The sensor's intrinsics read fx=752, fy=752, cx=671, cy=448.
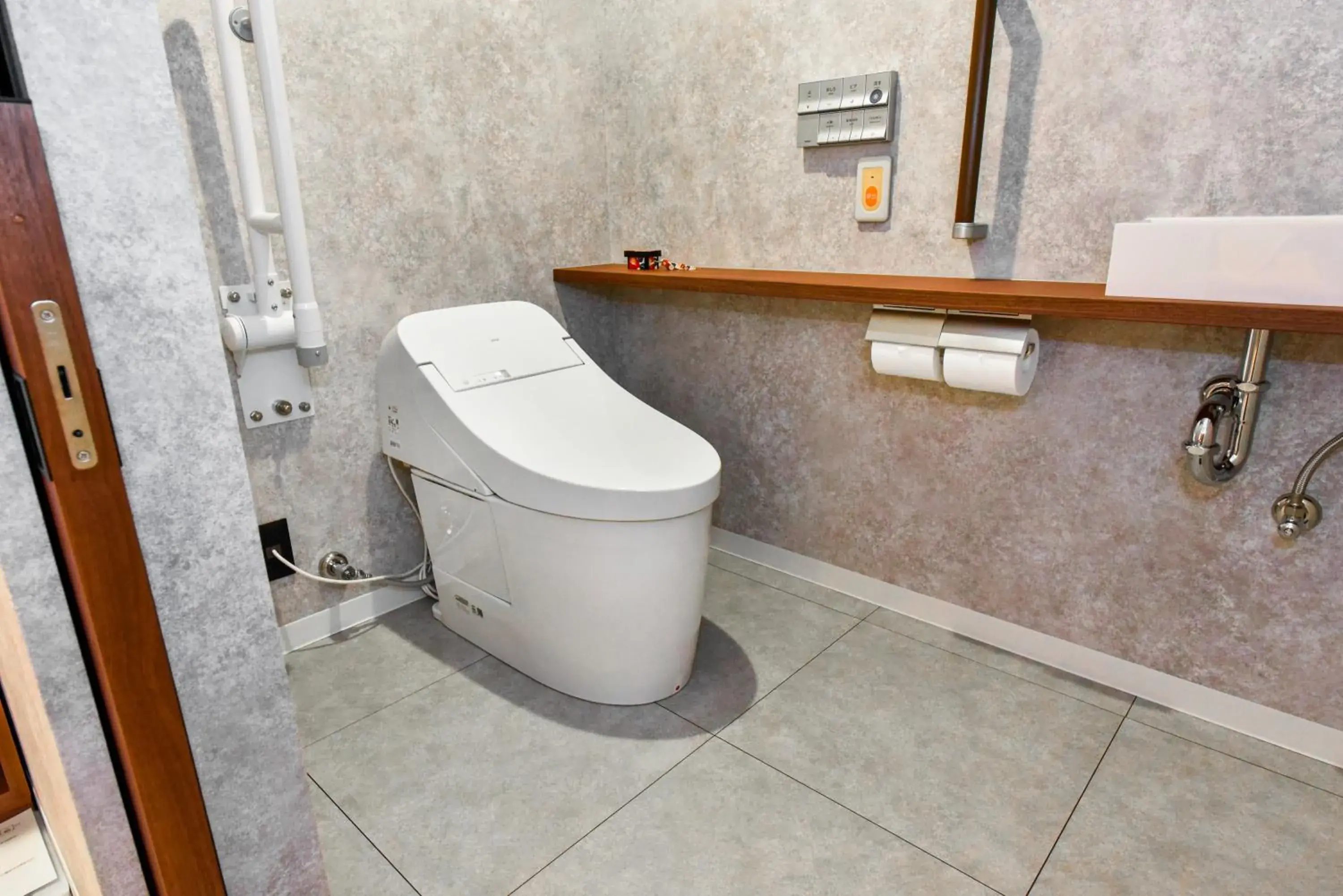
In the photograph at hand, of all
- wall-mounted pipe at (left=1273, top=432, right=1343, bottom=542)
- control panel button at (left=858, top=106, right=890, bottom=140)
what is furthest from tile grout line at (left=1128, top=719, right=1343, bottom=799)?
control panel button at (left=858, top=106, right=890, bottom=140)

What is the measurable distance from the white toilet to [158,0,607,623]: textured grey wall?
0.11 m

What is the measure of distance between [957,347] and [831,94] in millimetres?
558

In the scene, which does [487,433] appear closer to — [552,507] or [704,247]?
[552,507]

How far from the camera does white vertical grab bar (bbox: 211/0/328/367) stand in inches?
43.9

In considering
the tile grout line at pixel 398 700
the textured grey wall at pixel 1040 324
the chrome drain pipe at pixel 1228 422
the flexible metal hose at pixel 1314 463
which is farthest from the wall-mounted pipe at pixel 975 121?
the tile grout line at pixel 398 700

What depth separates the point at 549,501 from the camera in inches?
46.7

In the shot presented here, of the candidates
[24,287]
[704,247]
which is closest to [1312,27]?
[704,247]

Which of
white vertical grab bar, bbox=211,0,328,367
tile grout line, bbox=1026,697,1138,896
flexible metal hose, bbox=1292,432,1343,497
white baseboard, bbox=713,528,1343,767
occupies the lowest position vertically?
tile grout line, bbox=1026,697,1138,896

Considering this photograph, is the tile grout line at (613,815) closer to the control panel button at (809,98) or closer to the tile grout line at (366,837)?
the tile grout line at (366,837)

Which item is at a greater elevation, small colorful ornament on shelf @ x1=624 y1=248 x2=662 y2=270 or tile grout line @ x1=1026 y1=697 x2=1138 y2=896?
small colorful ornament on shelf @ x1=624 y1=248 x2=662 y2=270

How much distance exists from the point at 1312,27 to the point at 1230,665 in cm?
94

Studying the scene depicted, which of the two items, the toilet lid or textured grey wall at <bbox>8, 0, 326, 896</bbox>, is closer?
textured grey wall at <bbox>8, 0, 326, 896</bbox>

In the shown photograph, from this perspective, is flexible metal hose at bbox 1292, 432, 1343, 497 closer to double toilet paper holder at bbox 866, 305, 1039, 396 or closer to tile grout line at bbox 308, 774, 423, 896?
double toilet paper holder at bbox 866, 305, 1039, 396

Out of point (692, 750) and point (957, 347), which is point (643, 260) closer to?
point (957, 347)
